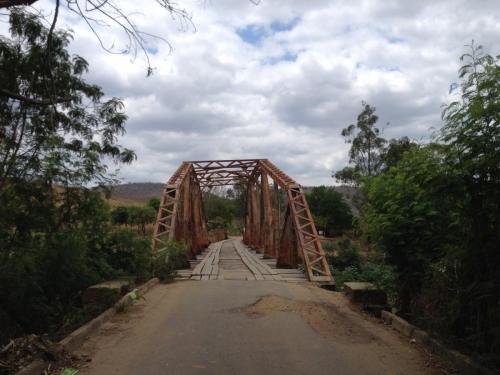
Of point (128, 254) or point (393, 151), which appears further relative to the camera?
point (393, 151)

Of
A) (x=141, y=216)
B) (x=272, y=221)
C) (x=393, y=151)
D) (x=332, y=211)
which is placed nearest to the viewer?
(x=272, y=221)

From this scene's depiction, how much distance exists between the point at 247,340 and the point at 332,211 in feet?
147

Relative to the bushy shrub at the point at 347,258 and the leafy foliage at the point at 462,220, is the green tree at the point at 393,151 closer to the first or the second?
the bushy shrub at the point at 347,258

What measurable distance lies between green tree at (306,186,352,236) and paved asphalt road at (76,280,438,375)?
41028mm

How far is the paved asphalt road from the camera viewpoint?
4.22 m

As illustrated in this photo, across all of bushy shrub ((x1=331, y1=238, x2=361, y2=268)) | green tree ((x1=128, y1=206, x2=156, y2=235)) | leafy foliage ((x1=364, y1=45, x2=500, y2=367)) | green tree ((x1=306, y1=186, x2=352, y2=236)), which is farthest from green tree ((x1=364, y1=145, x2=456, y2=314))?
green tree ((x1=306, y1=186, x2=352, y2=236))

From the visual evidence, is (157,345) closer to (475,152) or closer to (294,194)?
(475,152)

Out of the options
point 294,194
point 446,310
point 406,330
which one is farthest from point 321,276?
point 446,310

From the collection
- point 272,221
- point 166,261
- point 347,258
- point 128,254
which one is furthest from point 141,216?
point 128,254

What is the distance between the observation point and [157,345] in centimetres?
493

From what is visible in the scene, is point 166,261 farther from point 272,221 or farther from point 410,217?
point 272,221

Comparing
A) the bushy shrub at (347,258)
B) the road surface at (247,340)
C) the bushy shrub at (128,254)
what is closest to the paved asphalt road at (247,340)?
the road surface at (247,340)

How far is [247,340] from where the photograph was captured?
513 centimetres

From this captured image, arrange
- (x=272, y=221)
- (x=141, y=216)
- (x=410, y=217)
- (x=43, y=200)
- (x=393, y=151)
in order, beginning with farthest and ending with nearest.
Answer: (x=141, y=216) → (x=393, y=151) → (x=272, y=221) → (x=43, y=200) → (x=410, y=217)
